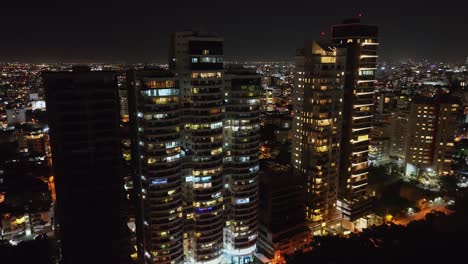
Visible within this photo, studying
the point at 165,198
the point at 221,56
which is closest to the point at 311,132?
the point at 221,56

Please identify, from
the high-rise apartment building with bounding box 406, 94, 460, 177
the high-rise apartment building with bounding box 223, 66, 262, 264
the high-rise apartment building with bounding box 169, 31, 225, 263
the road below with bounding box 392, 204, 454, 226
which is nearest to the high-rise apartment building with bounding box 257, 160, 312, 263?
the high-rise apartment building with bounding box 223, 66, 262, 264

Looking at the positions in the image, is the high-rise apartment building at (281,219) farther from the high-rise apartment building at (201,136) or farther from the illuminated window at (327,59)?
the illuminated window at (327,59)

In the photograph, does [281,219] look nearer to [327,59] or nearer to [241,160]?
[241,160]

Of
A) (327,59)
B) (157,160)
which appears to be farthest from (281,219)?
(327,59)

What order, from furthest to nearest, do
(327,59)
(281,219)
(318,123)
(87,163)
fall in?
1. (318,123)
2. (327,59)
3. (281,219)
4. (87,163)

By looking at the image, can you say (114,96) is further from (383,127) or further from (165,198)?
(383,127)
